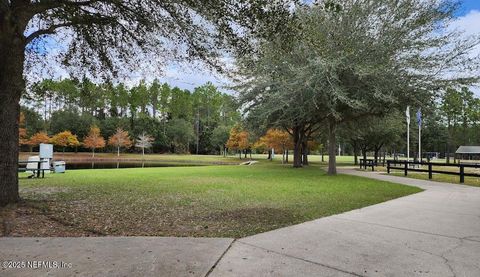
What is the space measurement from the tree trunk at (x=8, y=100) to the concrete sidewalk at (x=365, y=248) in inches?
203

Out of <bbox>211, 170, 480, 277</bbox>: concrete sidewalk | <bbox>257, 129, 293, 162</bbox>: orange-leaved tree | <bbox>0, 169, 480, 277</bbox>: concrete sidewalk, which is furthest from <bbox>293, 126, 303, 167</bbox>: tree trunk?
<bbox>0, 169, 480, 277</bbox>: concrete sidewalk

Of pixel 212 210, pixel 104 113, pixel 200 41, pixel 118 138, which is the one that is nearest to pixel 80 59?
pixel 200 41

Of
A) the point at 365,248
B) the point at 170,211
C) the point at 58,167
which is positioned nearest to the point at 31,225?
the point at 170,211

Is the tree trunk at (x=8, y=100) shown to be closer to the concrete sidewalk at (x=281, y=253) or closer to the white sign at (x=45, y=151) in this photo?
the concrete sidewalk at (x=281, y=253)

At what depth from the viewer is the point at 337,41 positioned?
15.4m

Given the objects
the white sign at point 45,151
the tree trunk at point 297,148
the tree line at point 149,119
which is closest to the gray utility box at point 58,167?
the white sign at point 45,151

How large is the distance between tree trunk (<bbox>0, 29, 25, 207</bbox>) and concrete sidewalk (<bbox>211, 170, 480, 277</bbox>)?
16.9 ft

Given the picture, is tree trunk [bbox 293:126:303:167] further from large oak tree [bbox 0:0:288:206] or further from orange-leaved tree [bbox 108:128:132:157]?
orange-leaved tree [bbox 108:128:132:157]

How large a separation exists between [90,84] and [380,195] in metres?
9.89

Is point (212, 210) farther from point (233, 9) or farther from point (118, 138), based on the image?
point (118, 138)

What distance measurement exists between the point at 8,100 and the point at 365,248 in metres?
7.14

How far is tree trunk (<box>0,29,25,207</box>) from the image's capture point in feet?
23.0

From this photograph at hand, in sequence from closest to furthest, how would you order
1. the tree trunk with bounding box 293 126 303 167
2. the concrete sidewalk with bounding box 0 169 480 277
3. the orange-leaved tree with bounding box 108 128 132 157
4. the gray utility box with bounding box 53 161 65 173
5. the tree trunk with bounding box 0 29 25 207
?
1. the concrete sidewalk with bounding box 0 169 480 277
2. the tree trunk with bounding box 0 29 25 207
3. the gray utility box with bounding box 53 161 65 173
4. the tree trunk with bounding box 293 126 303 167
5. the orange-leaved tree with bounding box 108 128 132 157

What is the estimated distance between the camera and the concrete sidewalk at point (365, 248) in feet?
12.7
